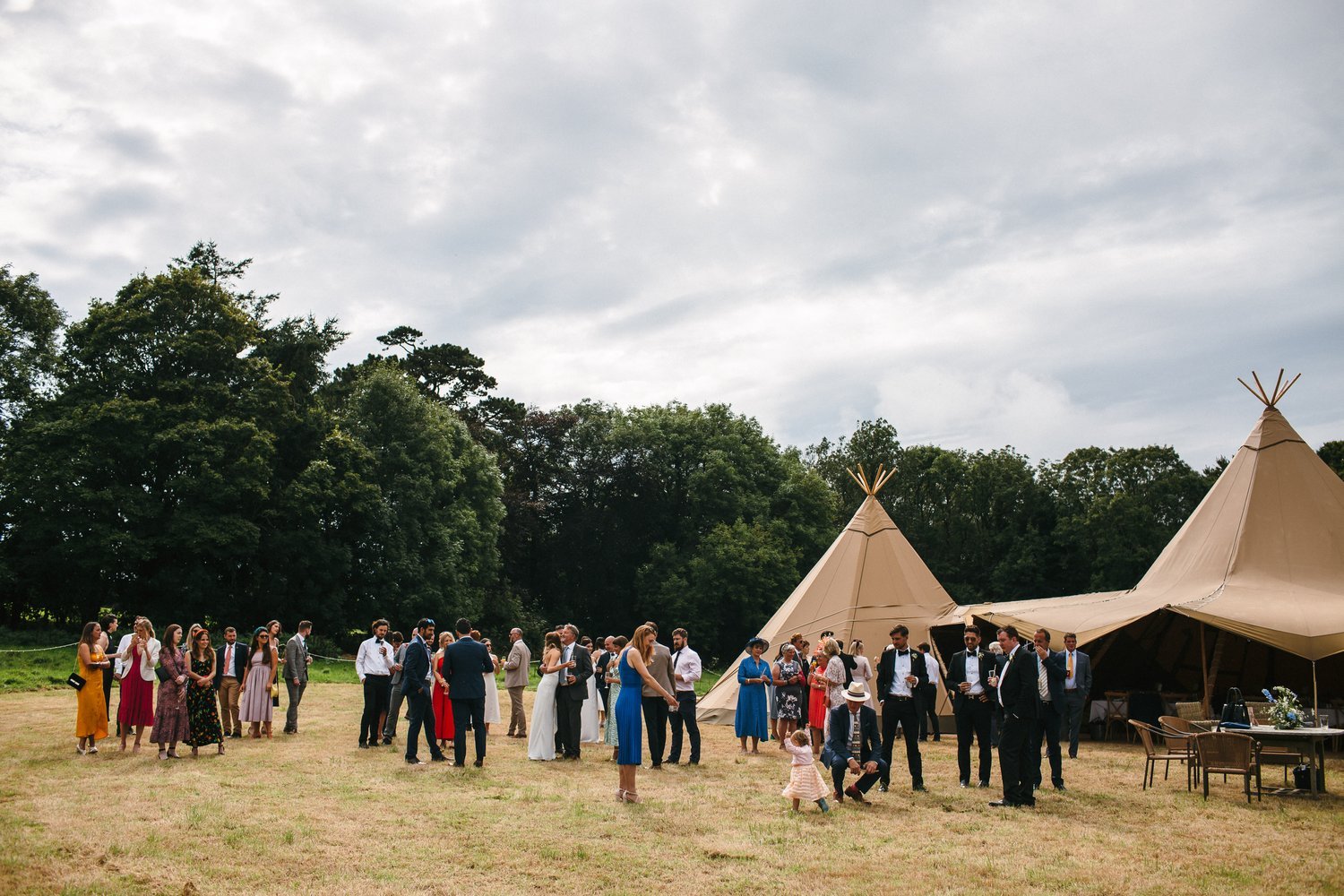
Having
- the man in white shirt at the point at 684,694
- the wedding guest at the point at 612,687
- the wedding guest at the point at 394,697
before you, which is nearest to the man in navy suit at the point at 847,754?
the man in white shirt at the point at 684,694

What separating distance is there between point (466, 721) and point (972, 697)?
17.4 feet

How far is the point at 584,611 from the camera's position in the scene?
4503cm

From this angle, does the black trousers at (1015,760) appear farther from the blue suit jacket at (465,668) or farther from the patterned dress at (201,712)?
the patterned dress at (201,712)

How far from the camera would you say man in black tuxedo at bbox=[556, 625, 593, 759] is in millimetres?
12359

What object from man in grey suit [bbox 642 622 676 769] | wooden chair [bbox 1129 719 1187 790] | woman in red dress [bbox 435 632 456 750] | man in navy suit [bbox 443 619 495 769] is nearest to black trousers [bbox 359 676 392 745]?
woman in red dress [bbox 435 632 456 750]

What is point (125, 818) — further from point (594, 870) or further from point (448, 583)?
point (448, 583)

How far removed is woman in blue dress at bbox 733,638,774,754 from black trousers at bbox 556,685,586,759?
2443mm

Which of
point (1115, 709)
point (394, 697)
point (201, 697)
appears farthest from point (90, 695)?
point (1115, 709)

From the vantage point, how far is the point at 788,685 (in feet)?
44.6

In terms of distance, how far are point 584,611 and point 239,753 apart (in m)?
33.5

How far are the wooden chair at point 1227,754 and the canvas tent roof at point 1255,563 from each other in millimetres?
4740

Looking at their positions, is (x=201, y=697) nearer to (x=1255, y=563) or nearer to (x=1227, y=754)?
(x=1227, y=754)

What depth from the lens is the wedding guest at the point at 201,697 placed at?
11273 millimetres

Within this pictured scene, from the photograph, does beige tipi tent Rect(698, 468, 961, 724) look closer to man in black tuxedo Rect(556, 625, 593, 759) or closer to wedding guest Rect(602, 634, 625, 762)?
wedding guest Rect(602, 634, 625, 762)
